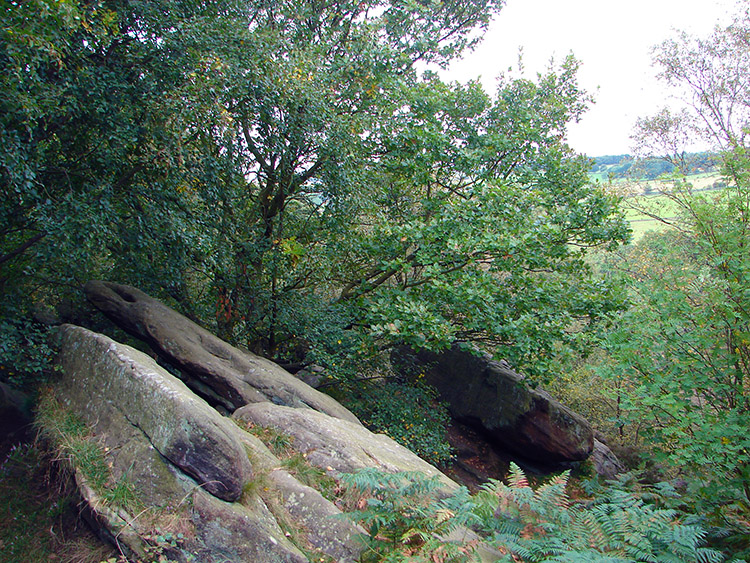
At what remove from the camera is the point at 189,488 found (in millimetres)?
4574

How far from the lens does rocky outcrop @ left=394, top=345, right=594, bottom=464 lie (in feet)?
43.8

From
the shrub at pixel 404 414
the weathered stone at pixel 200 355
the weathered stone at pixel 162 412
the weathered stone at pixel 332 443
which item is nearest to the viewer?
the weathered stone at pixel 162 412

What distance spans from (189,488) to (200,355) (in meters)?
4.19

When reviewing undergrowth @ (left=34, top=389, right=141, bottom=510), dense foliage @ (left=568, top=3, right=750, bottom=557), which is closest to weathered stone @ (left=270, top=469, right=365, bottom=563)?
undergrowth @ (left=34, top=389, right=141, bottom=510)

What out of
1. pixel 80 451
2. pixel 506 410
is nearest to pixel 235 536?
pixel 80 451

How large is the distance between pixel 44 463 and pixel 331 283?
24.6ft

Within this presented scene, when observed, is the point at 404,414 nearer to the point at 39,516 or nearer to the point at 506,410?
the point at 506,410

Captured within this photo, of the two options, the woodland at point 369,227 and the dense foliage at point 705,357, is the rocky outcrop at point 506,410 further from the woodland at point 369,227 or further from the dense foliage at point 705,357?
the dense foliage at point 705,357

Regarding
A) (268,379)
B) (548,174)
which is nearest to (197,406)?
(268,379)

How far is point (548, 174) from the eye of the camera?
12.2m

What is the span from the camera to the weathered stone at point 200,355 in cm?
832

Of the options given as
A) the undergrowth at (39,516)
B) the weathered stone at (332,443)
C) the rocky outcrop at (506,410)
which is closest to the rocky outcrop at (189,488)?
the undergrowth at (39,516)

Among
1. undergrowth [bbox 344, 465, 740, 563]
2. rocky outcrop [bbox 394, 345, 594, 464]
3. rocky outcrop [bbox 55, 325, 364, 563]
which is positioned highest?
rocky outcrop [bbox 55, 325, 364, 563]

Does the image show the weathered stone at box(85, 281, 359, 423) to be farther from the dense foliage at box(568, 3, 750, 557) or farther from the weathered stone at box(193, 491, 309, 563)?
the dense foliage at box(568, 3, 750, 557)
